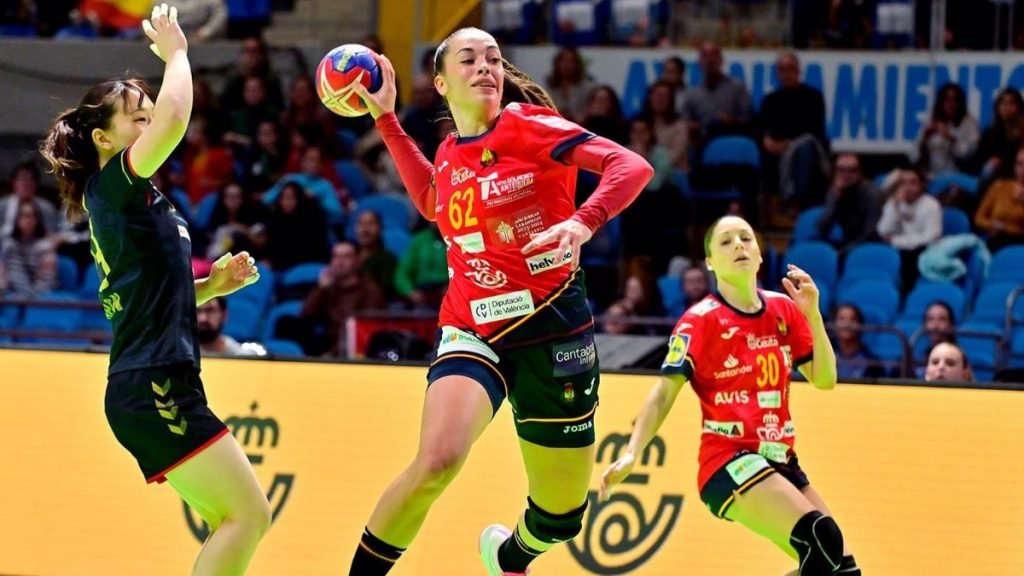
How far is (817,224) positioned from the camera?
1257 centimetres

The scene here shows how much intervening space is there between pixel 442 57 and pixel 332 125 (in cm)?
848

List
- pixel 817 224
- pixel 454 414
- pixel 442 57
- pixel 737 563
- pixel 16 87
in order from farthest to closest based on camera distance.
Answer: pixel 16 87
pixel 817 224
pixel 737 563
pixel 442 57
pixel 454 414

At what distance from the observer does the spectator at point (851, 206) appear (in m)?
12.4

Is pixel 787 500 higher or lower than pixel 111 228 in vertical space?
lower

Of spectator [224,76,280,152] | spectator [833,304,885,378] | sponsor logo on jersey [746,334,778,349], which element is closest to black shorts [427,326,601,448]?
sponsor logo on jersey [746,334,778,349]

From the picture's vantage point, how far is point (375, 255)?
1251 cm

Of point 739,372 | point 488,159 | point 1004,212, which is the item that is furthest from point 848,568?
point 1004,212

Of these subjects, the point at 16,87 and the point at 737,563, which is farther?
the point at 16,87

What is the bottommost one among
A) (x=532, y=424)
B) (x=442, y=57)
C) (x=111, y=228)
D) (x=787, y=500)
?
(x=787, y=500)

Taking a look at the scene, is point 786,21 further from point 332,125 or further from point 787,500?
point 787,500

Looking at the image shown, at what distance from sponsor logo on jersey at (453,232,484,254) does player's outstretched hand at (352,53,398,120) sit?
0.81m

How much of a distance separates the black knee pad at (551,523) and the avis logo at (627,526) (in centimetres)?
133

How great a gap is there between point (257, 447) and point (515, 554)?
223cm

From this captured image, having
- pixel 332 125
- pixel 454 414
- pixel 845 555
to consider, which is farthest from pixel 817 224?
pixel 454 414
